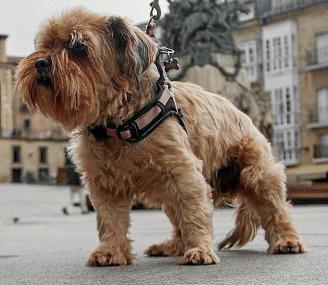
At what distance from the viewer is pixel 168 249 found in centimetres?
616

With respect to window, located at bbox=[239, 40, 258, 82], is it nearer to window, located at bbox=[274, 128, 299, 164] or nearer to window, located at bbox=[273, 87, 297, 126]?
window, located at bbox=[273, 87, 297, 126]

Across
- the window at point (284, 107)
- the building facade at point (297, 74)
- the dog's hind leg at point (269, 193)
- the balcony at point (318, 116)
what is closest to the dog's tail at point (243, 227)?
the dog's hind leg at point (269, 193)

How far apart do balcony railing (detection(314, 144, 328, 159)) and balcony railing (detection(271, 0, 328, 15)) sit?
901 centimetres

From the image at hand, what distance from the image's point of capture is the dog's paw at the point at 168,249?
6145 mm

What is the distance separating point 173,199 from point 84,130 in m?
0.70

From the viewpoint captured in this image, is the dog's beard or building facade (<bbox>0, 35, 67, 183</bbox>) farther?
building facade (<bbox>0, 35, 67, 183</bbox>)

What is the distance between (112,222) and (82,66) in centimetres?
107

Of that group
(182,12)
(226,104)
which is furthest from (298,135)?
(226,104)

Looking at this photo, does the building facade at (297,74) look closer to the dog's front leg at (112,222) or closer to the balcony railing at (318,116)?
the balcony railing at (318,116)

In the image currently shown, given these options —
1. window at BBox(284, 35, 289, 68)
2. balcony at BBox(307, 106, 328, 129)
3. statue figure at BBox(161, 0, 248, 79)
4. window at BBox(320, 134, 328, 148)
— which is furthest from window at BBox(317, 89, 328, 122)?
statue figure at BBox(161, 0, 248, 79)

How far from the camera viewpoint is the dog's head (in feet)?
16.0

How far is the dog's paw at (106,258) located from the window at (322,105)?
49920mm

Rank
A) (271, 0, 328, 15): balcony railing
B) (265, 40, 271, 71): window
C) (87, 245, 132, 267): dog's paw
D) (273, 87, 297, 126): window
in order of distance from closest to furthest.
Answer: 1. (87, 245, 132, 267): dog's paw
2. (271, 0, 328, 15): balcony railing
3. (273, 87, 297, 126): window
4. (265, 40, 271, 71): window

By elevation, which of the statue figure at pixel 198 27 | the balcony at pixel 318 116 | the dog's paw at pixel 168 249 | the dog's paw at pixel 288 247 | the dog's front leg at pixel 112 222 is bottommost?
Result: the dog's paw at pixel 168 249
